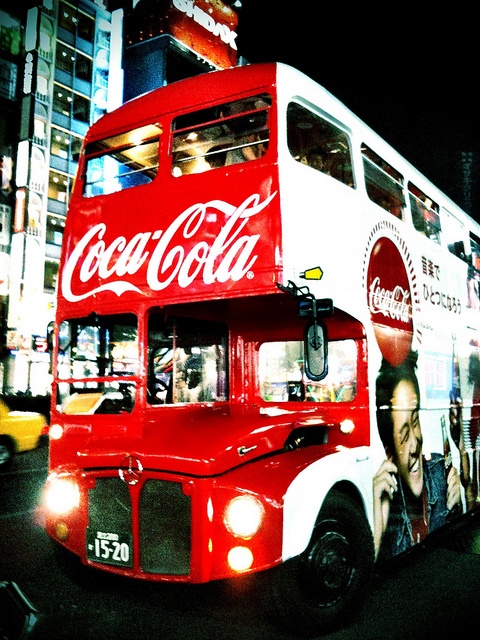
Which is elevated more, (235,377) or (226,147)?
(226,147)

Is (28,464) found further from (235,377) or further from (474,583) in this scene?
(474,583)

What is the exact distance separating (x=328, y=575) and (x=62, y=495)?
80.3 inches

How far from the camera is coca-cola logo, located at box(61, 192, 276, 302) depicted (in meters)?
4.54

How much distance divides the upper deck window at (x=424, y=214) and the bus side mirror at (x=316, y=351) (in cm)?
295

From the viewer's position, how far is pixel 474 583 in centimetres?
531

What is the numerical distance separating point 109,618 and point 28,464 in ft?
33.6

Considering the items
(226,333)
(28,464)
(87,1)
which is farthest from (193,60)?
(226,333)

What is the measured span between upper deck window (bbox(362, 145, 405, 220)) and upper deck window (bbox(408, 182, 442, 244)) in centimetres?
31

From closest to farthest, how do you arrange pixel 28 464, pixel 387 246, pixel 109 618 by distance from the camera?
1. pixel 109 618
2. pixel 387 246
3. pixel 28 464

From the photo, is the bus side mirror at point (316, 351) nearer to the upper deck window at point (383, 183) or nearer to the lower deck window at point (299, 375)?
the lower deck window at point (299, 375)

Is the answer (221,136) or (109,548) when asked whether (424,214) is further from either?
(109,548)

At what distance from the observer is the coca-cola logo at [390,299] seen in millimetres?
5387

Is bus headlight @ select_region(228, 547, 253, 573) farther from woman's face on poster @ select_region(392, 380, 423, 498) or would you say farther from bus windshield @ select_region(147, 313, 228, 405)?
woman's face on poster @ select_region(392, 380, 423, 498)

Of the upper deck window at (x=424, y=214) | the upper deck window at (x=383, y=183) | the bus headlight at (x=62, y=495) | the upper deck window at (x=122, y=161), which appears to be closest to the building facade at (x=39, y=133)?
the upper deck window at (x=122, y=161)
